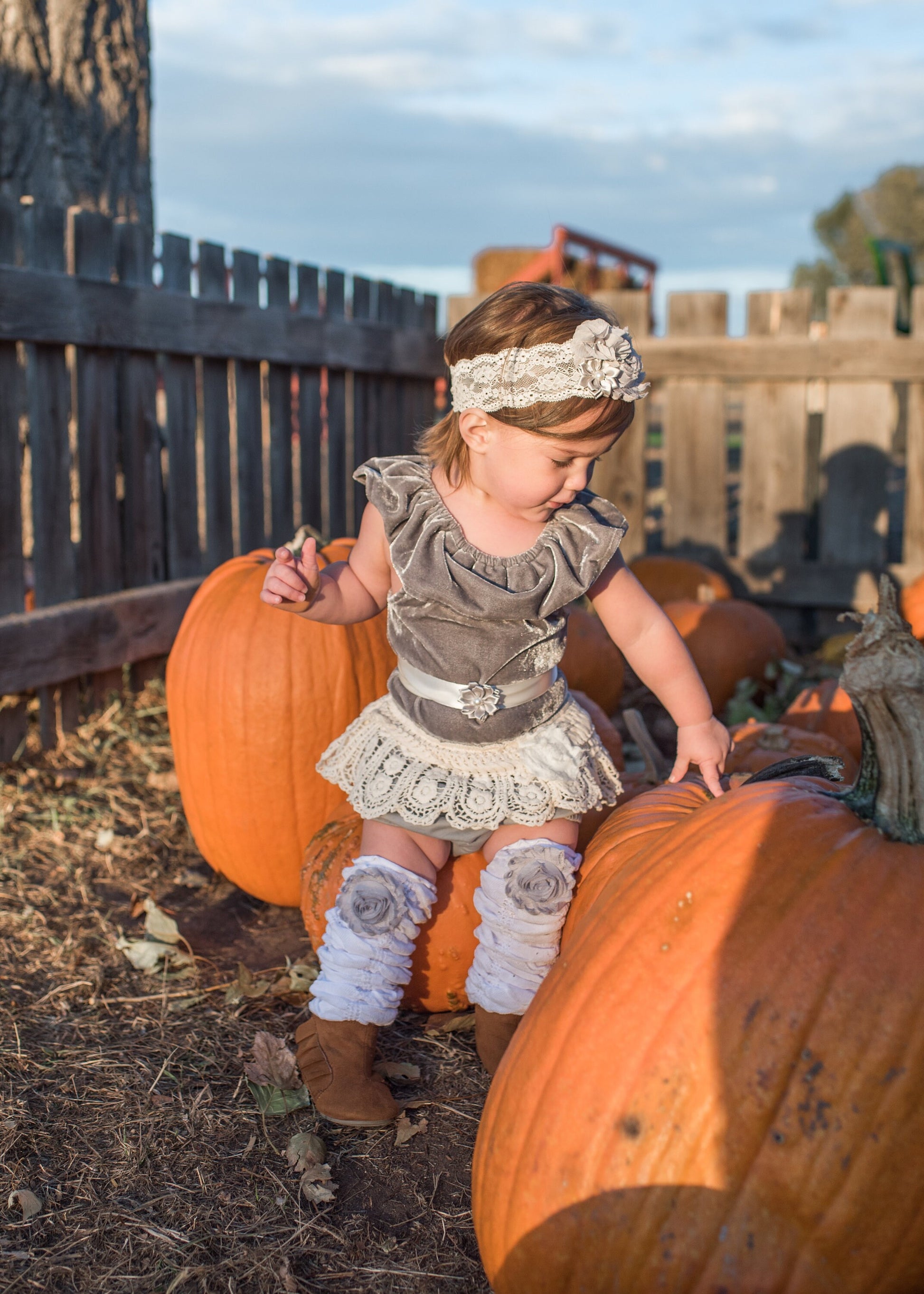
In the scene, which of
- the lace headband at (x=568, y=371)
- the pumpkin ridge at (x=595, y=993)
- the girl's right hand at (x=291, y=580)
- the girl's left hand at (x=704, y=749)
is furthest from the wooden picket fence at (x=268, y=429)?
the pumpkin ridge at (x=595, y=993)

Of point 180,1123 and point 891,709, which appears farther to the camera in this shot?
point 180,1123

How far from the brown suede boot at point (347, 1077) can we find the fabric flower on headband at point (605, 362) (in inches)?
54.9

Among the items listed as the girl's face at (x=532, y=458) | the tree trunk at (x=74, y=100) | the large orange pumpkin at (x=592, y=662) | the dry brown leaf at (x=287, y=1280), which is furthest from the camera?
the tree trunk at (x=74, y=100)

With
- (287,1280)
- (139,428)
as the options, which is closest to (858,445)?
(139,428)

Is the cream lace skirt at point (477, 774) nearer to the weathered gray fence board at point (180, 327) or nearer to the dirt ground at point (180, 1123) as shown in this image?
the dirt ground at point (180, 1123)

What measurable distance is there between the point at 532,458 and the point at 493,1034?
4.03 feet

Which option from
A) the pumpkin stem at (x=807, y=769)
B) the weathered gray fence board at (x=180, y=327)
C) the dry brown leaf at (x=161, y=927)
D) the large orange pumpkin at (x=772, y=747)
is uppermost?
the weathered gray fence board at (x=180, y=327)

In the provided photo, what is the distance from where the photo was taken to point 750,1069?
1411 millimetres

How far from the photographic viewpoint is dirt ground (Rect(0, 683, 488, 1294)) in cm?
181

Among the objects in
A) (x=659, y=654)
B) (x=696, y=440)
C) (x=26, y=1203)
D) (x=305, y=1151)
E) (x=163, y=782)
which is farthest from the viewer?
(x=696, y=440)

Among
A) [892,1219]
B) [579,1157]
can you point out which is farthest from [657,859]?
[892,1219]

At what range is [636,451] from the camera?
636 cm

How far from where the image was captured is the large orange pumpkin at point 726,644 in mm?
4719

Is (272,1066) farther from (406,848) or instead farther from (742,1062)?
(742,1062)
